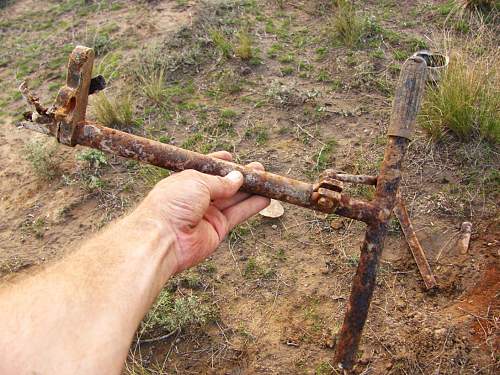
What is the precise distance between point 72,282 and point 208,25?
3.81m

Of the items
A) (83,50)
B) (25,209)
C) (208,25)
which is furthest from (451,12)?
(25,209)

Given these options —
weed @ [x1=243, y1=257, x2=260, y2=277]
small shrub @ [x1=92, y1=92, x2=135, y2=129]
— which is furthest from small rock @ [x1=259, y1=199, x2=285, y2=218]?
small shrub @ [x1=92, y1=92, x2=135, y2=129]

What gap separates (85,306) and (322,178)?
3.68 ft

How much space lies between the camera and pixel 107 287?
5.95 ft

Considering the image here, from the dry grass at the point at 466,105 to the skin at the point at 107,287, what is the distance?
1926 millimetres

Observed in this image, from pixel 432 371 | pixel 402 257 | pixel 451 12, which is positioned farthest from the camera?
pixel 451 12

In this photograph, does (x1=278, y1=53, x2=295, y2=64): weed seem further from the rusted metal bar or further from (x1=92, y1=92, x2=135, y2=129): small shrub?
the rusted metal bar

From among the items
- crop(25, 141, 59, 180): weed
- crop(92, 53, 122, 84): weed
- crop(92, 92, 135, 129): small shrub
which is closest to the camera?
crop(25, 141, 59, 180): weed

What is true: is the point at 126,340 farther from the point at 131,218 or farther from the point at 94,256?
the point at 131,218

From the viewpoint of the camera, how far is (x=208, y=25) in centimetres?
507

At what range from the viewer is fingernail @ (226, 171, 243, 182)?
7.23 ft

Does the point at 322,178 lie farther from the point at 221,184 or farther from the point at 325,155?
the point at 325,155

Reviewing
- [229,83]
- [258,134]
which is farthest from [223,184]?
[229,83]

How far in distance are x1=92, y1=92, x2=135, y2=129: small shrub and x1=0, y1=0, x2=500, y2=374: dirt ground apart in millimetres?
Answer: 141
